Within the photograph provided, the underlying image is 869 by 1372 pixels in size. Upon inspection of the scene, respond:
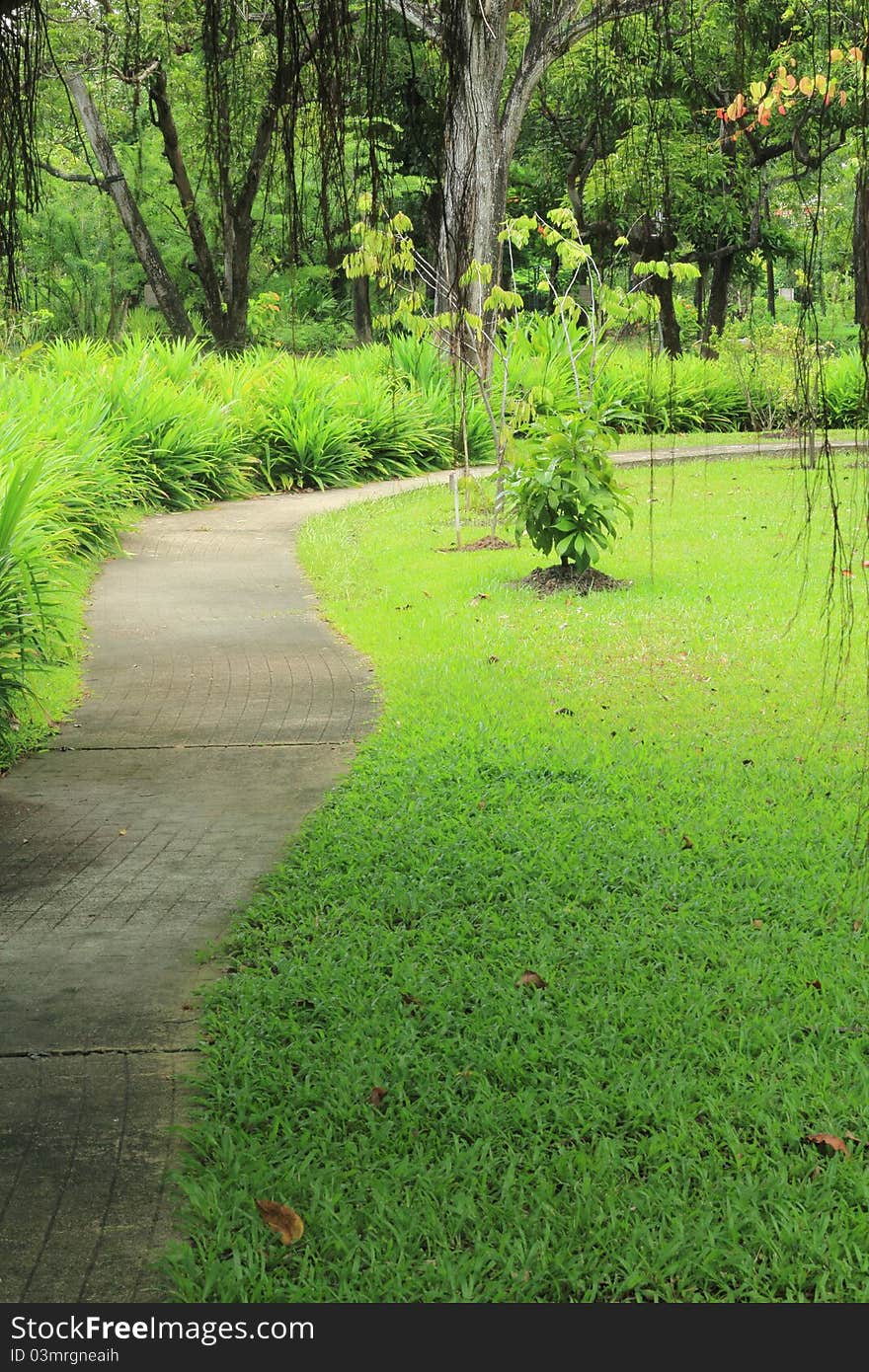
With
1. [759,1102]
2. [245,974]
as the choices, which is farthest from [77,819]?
[759,1102]

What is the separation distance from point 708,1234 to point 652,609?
19.8ft

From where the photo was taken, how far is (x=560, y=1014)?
3.54 meters

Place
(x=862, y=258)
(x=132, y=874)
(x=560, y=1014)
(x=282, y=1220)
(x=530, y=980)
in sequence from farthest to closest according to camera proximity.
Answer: (x=132, y=874)
(x=530, y=980)
(x=560, y=1014)
(x=282, y=1220)
(x=862, y=258)

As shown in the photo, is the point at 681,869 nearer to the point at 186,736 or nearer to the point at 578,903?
the point at 578,903

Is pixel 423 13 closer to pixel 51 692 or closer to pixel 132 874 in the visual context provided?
pixel 132 874

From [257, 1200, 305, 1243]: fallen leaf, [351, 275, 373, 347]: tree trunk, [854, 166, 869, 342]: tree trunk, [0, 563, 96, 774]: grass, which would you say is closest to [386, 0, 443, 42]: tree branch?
[854, 166, 869, 342]: tree trunk

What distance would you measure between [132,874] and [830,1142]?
263 centimetres

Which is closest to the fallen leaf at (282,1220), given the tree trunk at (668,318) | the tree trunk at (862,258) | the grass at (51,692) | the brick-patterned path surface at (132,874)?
the brick-patterned path surface at (132,874)

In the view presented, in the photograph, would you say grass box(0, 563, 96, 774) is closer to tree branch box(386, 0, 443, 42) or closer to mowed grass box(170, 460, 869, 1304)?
mowed grass box(170, 460, 869, 1304)

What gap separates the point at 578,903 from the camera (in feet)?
14.0

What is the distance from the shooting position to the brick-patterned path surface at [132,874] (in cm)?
275

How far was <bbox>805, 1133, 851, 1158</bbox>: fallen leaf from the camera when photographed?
2908mm

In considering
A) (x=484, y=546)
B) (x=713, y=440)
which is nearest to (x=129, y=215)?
(x=713, y=440)

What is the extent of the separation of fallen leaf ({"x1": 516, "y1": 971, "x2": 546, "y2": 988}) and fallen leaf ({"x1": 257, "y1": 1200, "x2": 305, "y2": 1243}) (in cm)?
113
